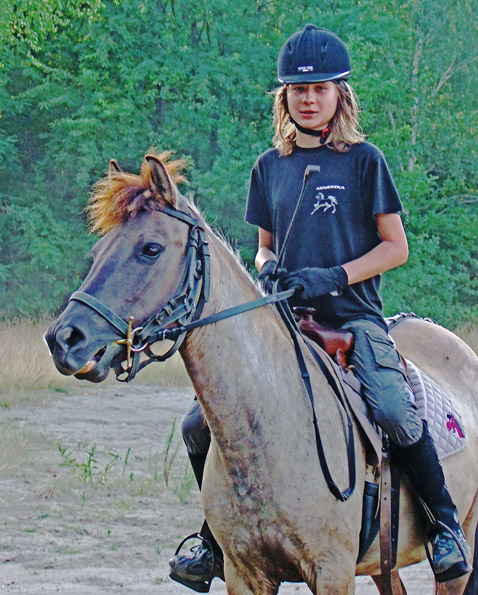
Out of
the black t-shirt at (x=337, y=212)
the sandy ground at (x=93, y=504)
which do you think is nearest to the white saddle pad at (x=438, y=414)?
the black t-shirt at (x=337, y=212)

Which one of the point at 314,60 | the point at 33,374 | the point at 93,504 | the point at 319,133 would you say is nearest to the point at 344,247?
the point at 319,133

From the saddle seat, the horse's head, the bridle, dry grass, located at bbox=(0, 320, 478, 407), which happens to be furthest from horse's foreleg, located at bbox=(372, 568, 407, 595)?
dry grass, located at bbox=(0, 320, 478, 407)

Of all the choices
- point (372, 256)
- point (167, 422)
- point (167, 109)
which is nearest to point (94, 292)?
point (372, 256)

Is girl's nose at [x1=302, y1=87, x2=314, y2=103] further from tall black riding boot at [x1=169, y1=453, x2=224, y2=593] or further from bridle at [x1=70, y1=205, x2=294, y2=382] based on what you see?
tall black riding boot at [x1=169, y1=453, x2=224, y2=593]

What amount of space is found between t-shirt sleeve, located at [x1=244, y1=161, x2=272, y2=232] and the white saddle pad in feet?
3.34

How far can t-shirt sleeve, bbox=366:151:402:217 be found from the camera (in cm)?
390

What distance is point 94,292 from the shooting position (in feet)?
9.82

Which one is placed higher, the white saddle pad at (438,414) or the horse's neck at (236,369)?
the horse's neck at (236,369)

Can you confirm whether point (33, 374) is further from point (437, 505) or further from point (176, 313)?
point (176, 313)

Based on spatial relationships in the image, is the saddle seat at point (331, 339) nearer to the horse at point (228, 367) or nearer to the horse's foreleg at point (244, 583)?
the horse at point (228, 367)

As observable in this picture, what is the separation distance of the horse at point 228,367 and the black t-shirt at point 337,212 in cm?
50

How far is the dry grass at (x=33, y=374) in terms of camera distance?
474 inches

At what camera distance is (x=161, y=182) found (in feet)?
10.4

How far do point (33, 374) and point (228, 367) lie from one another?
988cm
